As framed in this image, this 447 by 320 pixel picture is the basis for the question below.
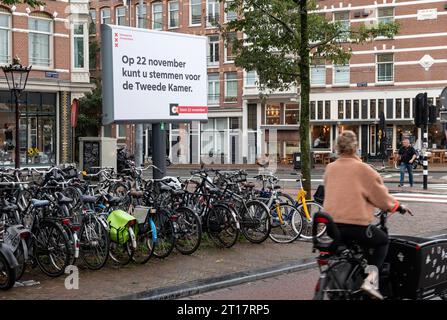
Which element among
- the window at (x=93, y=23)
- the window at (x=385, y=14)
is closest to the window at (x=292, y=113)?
the window at (x=385, y=14)

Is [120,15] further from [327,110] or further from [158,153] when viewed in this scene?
[158,153]

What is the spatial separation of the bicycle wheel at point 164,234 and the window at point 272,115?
36.5 metres

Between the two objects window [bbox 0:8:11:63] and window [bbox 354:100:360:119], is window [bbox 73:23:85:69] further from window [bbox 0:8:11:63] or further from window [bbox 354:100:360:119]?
window [bbox 354:100:360:119]

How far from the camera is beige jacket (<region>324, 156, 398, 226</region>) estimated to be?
5160mm

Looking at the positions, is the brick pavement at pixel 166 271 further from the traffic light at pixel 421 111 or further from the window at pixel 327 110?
the window at pixel 327 110

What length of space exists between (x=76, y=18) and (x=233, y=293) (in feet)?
83.4

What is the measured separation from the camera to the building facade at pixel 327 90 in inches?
A: 1572

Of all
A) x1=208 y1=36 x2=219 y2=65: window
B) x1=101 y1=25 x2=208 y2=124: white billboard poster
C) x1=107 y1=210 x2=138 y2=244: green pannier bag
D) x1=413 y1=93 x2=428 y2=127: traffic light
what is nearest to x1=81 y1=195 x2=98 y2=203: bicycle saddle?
x1=107 y1=210 x2=138 y2=244: green pannier bag

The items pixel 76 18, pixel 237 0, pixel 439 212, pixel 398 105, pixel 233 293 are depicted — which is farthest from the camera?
pixel 398 105

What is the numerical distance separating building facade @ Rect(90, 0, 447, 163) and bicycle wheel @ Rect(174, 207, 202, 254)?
96.4ft

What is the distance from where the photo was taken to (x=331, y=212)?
17.3ft

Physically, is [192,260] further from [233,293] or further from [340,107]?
[340,107]

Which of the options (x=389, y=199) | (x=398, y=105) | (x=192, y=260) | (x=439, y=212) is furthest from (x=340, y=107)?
(x=389, y=199)

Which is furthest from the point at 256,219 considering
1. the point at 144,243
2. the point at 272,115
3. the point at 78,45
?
Answer: the point at 272,115
